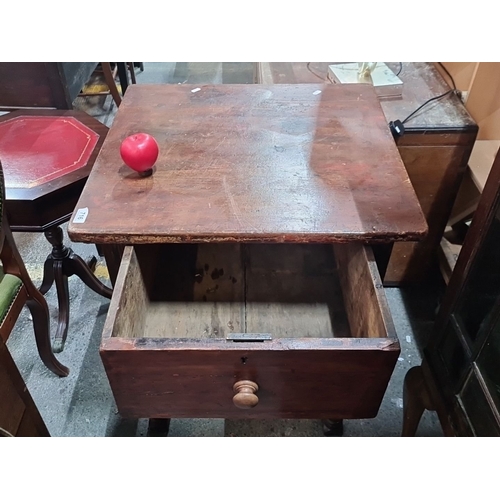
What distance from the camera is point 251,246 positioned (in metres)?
1.21

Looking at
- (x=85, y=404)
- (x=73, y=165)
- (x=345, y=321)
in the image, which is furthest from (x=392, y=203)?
(x=85, y=404)

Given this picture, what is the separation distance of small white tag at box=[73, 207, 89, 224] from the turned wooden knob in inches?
14.6

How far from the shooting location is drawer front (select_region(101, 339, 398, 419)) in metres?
0.69

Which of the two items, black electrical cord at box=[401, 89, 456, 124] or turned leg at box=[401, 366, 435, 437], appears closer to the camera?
turned leg at box=[401, 366, 435, 437]

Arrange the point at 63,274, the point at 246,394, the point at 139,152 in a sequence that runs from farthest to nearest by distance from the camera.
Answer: the point at 63,274
the point at 139,152
the point at 246,394

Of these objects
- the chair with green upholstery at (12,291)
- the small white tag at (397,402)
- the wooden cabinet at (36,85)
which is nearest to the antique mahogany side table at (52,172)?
the chair with green upholstery at (12,291)

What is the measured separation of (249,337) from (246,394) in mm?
86

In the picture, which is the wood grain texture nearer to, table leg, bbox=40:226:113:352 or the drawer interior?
the drawer interior

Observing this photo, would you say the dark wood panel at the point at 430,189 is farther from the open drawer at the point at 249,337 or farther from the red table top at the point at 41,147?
the red table top at the point at 41,147

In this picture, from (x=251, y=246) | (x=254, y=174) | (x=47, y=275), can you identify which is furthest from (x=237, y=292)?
(x=47, y=275)

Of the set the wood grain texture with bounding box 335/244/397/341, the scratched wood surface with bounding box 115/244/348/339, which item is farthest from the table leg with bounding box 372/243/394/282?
the scratched wood surface with bounding box 115/244/348/339

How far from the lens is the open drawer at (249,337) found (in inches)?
27.5

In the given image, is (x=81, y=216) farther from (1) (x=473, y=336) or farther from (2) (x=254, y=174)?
(1) (x=473, y=336)

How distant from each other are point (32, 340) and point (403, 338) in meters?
1.09
